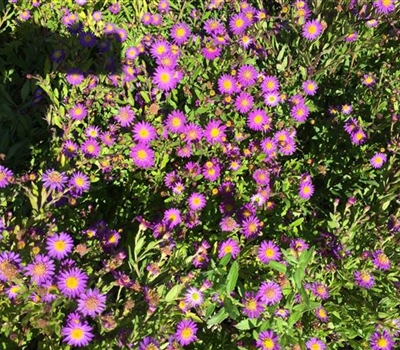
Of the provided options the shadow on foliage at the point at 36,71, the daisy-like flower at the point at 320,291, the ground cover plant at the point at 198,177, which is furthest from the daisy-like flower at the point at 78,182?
the daisy-like flower at the point at 320,291

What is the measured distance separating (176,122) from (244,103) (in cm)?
45

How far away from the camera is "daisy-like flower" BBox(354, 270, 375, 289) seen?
6.45 ft

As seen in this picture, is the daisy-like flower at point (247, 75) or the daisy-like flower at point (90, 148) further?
the daisy-like flower at point (247, 75)

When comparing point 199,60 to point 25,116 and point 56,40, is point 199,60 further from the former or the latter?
point 25,116

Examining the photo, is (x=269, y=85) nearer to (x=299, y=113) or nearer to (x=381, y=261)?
(x=299, y=113)

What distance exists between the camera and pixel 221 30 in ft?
9.52

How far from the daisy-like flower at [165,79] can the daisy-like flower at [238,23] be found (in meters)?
0.64

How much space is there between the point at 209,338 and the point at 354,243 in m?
0.85

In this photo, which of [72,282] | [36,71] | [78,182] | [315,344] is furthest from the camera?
[36,71]

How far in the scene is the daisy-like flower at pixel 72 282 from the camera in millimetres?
1649

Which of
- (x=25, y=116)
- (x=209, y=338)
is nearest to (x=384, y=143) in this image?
(x=209, y=338)

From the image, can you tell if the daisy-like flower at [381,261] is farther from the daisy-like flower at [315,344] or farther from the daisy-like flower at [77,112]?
the daisy-like flower at [77,112]

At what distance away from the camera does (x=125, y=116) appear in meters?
2.47

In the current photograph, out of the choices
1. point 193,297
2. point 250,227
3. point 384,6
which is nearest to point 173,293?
point 193,297
